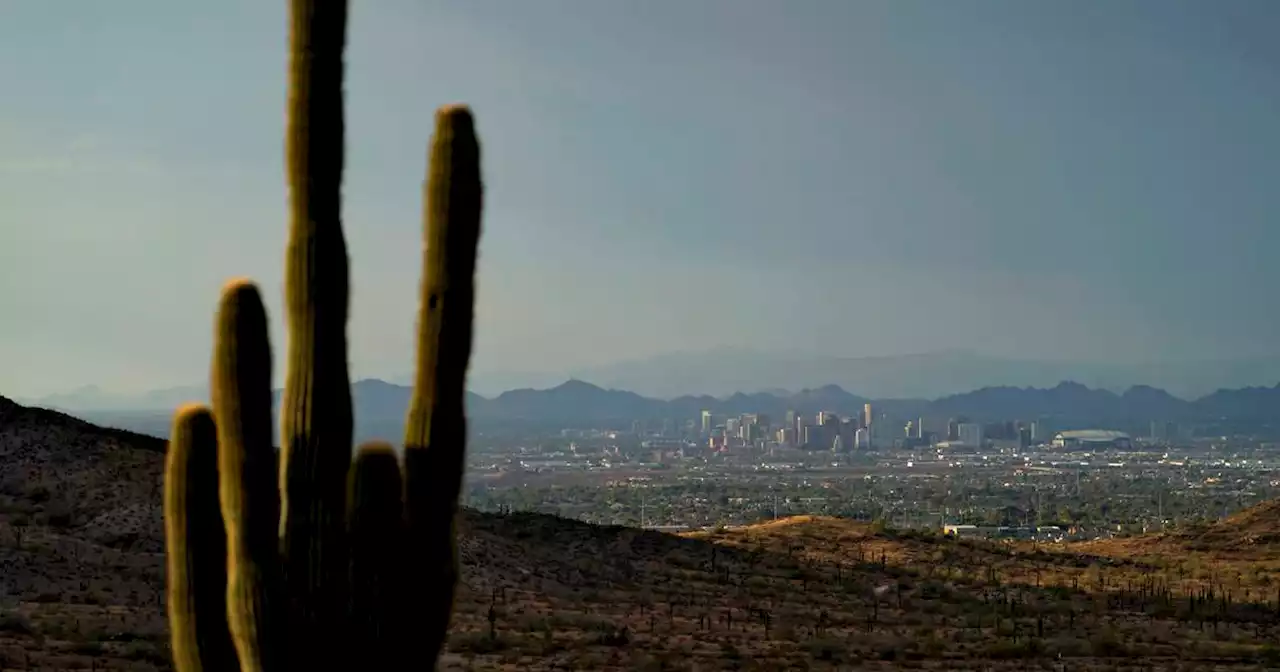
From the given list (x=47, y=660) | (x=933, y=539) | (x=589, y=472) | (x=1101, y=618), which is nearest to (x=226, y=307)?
(x=47, y=660)

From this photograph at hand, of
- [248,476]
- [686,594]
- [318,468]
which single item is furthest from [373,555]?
[686,594]

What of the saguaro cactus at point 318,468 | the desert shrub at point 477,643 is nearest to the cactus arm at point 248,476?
the saguaro cactus at point 318,468

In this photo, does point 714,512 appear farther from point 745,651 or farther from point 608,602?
point 745,651

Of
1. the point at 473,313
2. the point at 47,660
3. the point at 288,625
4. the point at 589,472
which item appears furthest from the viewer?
the point at 589,472

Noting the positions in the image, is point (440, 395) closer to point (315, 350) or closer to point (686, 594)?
point (315, 350)

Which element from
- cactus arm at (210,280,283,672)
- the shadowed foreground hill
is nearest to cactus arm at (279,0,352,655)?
cactus arm at (210,280,283,672)

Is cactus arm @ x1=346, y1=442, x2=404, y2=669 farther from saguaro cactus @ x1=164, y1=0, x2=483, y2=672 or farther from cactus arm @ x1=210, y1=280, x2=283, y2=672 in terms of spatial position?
cactus arm @ x1=210, y1=280, x2=283, y2=672
